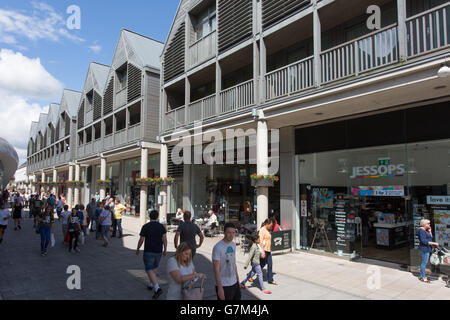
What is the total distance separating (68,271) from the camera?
7738 millimetres

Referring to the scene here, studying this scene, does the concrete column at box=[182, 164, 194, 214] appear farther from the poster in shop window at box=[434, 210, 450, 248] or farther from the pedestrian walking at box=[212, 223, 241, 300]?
the pedestrian walking at box=[212, 223, 241, 300]

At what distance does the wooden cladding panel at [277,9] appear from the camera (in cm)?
951

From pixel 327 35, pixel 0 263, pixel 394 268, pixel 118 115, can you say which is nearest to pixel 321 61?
pixel 327 35

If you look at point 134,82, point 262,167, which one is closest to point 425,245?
point 262,167

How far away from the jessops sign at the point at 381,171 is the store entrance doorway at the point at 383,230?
69 centimetres

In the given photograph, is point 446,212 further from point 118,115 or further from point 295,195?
point 118,115

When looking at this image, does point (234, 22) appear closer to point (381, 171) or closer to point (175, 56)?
point (175, 56)

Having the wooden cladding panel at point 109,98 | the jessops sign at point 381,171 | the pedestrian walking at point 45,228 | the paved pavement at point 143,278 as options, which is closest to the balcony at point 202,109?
the paved pavement at point 143,278

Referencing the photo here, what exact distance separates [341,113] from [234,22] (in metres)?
5.69

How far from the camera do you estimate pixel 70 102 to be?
1399 inches

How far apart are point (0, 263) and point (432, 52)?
12290 millimetres

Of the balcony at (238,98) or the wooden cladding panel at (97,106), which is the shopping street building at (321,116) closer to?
the balcony at (238,98)

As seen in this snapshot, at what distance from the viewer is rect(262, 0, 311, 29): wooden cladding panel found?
9.51 metres

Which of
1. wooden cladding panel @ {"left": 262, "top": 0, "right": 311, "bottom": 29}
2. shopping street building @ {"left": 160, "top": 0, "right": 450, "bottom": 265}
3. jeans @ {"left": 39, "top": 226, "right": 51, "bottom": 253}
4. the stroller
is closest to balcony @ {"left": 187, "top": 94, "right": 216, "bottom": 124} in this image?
shopping street building @ {"left": 160, "top": 0, "right": 450, "bottom": 265}
